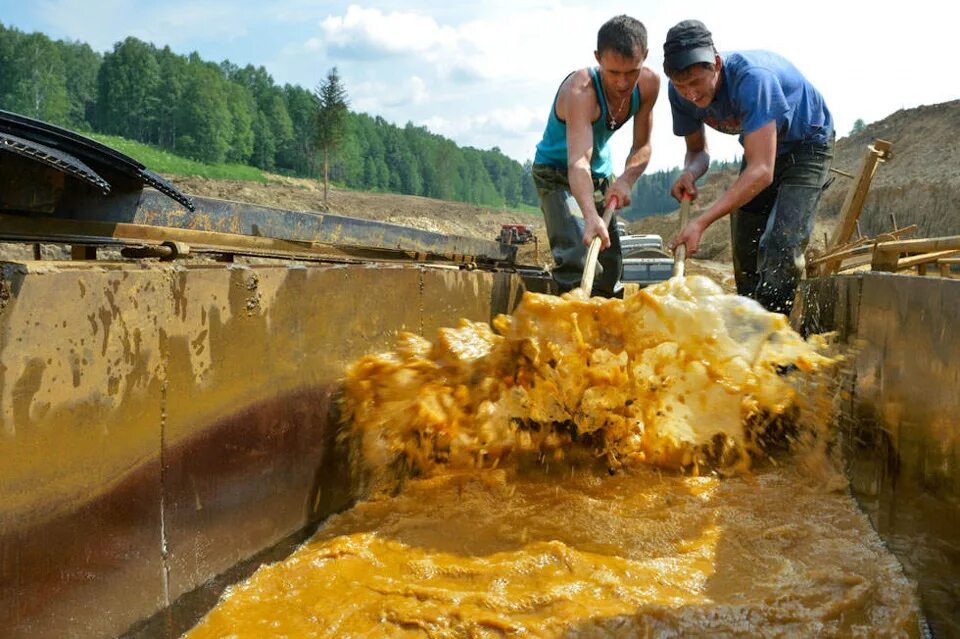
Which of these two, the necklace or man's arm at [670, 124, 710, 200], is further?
man's arm at [670, 124, 710, 200]

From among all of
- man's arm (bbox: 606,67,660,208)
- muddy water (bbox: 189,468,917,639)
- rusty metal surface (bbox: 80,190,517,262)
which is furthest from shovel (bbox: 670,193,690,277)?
rusty metal surface (bbox: 80,190,517,262)

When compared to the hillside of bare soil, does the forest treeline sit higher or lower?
higher

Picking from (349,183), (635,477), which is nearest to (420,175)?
(349,183)

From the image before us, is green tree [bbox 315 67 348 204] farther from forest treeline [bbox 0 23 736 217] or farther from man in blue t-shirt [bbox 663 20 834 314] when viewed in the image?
man in blue t-shirt [bbox 663 20 834 314]

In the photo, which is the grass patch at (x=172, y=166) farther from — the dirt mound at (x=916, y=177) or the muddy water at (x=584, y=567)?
the muddy water at (x=584, y=567)

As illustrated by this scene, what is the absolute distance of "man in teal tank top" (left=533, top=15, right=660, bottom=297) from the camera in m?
4.93

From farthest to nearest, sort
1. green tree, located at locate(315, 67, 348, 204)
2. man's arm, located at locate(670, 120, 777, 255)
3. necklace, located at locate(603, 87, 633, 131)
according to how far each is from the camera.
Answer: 1. green tree, located at locate(315, 67, 348, 204)
2. necklace, located at locate(603, 87, 633, 131)
3. man's arm, located at locate(670, 120, 777, 255)

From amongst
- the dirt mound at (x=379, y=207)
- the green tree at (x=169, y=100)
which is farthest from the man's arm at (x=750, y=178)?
the green tree at (x=169, y=100)

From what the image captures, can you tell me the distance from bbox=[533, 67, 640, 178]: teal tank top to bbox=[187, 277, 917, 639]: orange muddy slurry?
6.07ft

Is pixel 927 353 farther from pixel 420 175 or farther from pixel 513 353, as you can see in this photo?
pixel 420 175

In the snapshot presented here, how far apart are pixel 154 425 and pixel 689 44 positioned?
146 inches

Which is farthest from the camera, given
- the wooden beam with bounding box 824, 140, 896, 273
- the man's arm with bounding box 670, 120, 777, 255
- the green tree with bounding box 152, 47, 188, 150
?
the green tree with bounding box 152, 47, 188, 150

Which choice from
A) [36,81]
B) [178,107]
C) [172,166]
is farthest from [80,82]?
[172,166]

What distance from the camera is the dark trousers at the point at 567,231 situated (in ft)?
18.0
